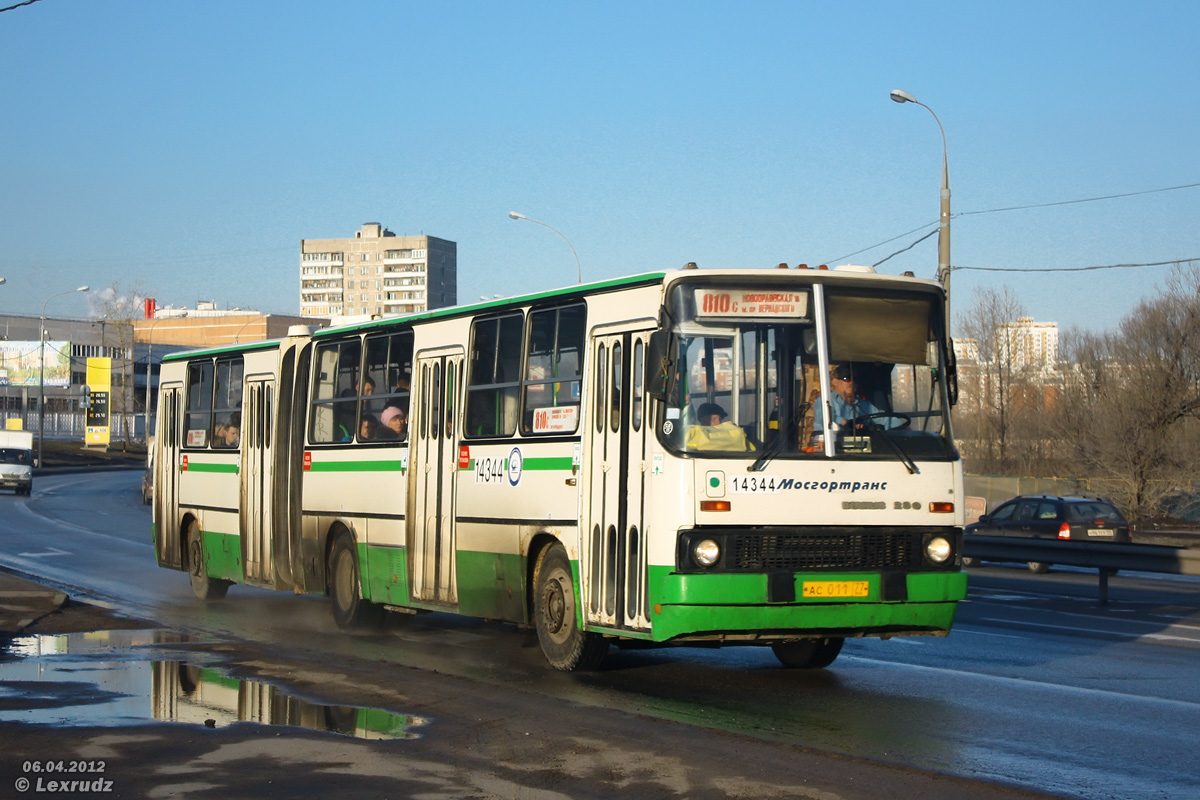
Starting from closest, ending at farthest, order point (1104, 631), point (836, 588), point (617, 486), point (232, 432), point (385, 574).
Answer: point (836, 588)
point (617, 486)
point (385, 574)
point (1104, 631)
point (232, 432)

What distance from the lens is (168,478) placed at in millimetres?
19422

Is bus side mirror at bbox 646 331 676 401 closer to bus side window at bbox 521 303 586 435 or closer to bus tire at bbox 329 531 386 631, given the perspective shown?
bus side window at bbox 521 303 586 435

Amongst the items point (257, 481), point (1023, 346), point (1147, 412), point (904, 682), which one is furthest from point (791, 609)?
point (1023, 346)

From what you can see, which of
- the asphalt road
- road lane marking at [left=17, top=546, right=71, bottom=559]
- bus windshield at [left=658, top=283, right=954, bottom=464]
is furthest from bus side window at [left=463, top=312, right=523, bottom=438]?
road lane marking at [left=17, top=546, right=71, bottom=559]

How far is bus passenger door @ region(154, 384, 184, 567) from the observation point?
19156 mm

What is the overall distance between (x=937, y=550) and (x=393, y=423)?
5.96m

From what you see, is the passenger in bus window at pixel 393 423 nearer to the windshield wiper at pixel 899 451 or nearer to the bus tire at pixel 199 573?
the bus tire at pixel 199 573

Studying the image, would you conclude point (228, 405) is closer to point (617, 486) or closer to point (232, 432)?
point (232, 432)

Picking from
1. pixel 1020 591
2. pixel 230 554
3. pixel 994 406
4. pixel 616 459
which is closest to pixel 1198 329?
pixel 994 406

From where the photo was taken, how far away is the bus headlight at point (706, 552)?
956cm

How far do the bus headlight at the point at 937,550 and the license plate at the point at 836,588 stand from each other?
1.99 ft

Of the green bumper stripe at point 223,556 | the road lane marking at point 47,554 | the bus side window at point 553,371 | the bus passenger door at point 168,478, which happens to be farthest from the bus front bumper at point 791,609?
the road lane marking at point 47,554

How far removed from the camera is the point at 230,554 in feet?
57.0

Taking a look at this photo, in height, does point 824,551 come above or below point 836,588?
above
